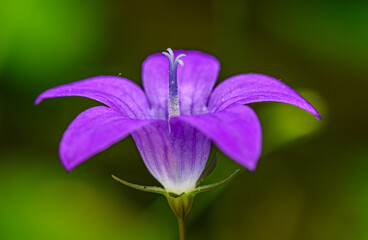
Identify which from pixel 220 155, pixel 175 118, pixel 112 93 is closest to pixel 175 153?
pixel 175 118

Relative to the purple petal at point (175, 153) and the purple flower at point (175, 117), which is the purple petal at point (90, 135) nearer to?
the purple flower at point (175, 117)

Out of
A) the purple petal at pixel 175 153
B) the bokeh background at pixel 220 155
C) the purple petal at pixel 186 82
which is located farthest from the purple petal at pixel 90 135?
the bokeh background at pixel 220 155

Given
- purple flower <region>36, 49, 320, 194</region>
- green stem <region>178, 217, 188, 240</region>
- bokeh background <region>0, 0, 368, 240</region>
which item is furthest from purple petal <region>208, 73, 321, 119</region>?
bokeh background <region>0, 0, 368, 240</region>

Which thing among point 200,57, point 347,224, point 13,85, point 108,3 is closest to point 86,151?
point 200,57

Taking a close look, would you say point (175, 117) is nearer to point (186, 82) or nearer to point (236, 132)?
point (236, 132)

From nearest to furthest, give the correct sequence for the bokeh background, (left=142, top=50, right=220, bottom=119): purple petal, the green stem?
the green stem, (left=142, top=50, right=220, bottom=119): purple petal, the bokeh background

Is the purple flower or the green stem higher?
the purple flower

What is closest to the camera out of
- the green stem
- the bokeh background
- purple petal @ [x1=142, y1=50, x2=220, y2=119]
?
the green stem

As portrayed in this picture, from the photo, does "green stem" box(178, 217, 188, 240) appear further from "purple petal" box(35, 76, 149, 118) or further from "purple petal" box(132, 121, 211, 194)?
"purple petal" box(35, 76, 149, 118)
